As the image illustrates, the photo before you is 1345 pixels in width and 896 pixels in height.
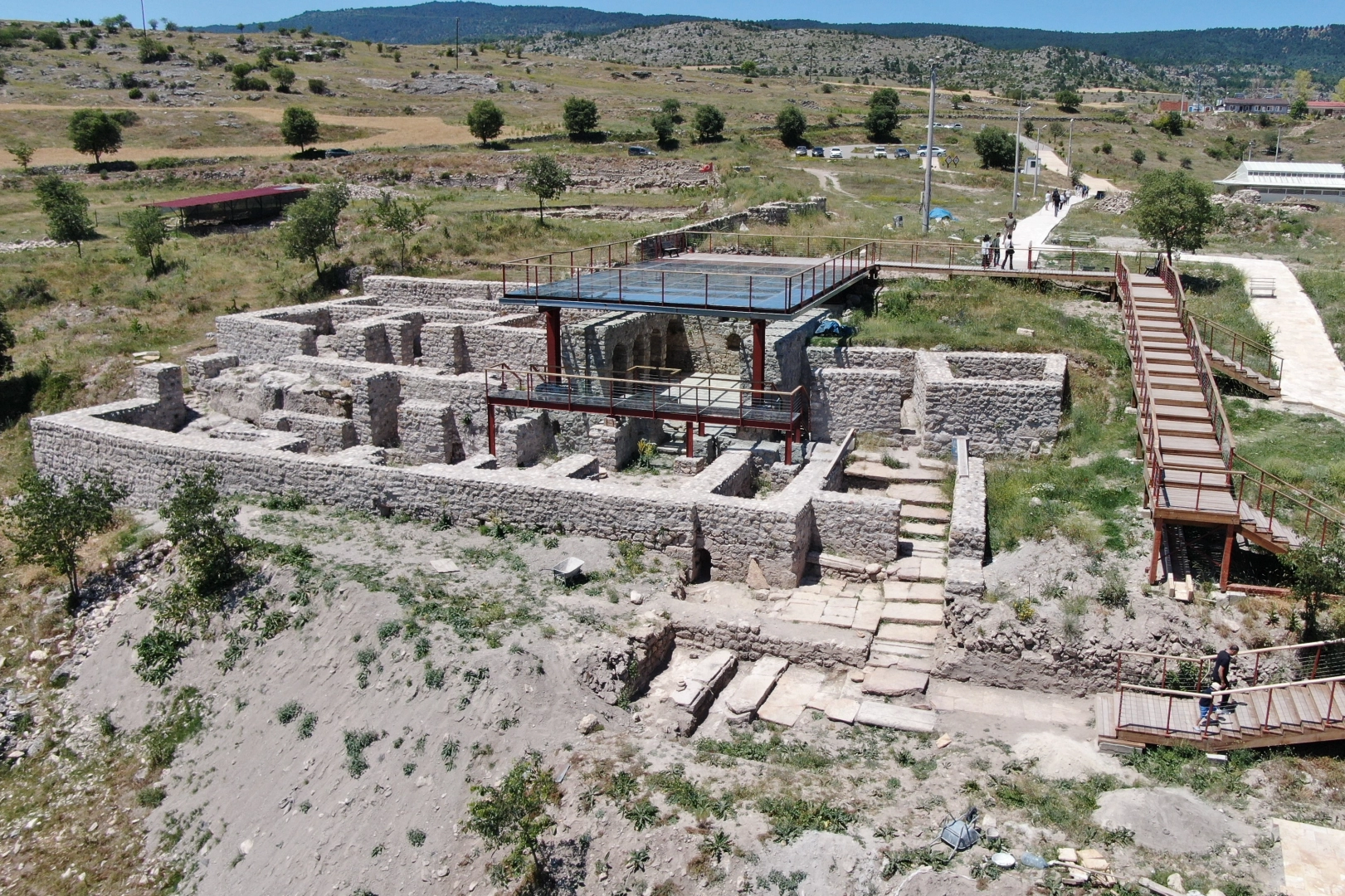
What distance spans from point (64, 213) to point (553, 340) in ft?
79.3

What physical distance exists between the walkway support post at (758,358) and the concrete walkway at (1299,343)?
9.67 meters

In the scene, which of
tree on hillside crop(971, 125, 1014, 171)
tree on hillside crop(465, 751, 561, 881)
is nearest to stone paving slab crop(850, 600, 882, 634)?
tree on hillside crop(465, 751, 561, 881)

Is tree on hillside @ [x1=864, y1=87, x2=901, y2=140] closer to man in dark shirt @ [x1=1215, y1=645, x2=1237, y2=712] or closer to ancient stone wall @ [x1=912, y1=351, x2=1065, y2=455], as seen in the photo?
ancient stone wall @ [x1=912, y1=351, x2=1065, y2=455]

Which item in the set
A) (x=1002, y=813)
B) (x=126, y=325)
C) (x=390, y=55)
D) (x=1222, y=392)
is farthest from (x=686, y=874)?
(x=390, y=55)

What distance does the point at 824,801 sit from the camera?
1041cm

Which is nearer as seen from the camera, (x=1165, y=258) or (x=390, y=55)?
(x=1165, y=258)

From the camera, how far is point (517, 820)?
990cm

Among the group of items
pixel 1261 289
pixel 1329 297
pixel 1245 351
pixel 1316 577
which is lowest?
pixel 1316 577

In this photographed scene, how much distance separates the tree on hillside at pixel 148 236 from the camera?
33219mm

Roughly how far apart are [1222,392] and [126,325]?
1088 inches

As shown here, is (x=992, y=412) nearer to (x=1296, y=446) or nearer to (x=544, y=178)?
(x=1296, y=446)

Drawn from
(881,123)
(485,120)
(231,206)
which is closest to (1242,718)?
(231,206)

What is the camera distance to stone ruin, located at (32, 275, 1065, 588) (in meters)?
15.8

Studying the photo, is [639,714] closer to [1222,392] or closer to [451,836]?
[451,836]
